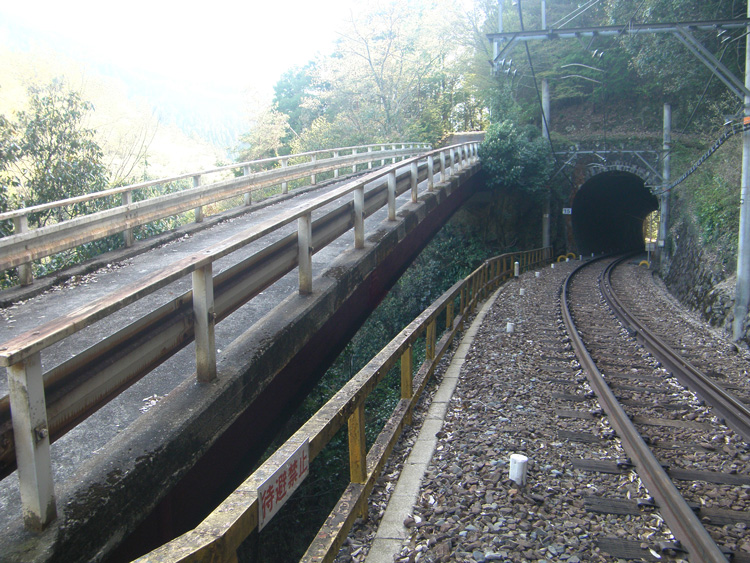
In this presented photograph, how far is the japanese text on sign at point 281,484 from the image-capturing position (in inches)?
76.8

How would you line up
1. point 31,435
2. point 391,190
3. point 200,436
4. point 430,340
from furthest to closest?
point 391,190 → point 430,340 → point 200,436 → point 31,435

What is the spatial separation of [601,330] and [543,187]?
757 inches

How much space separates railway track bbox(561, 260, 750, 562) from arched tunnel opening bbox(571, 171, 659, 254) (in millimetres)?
23819

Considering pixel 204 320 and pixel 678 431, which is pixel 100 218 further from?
pixel 678 431

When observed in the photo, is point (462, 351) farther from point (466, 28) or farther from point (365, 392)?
point (466, 28)

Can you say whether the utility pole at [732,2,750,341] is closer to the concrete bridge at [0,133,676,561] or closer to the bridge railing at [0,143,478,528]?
the concrete bridge at [0,133,676,561]

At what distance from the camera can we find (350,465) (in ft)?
11.2

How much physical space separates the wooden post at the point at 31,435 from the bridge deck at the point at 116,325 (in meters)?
0.19

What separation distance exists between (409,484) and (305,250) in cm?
214

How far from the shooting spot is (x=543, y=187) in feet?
95.5

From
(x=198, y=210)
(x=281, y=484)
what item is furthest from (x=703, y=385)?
(x=198, y=210)

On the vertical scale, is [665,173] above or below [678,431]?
above

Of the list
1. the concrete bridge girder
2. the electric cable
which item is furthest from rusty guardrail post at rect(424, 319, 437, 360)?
the electric cable

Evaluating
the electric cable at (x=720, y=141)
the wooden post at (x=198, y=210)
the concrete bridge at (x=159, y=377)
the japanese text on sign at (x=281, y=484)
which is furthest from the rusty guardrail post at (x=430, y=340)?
the electric cable at (x=720, y=141)
